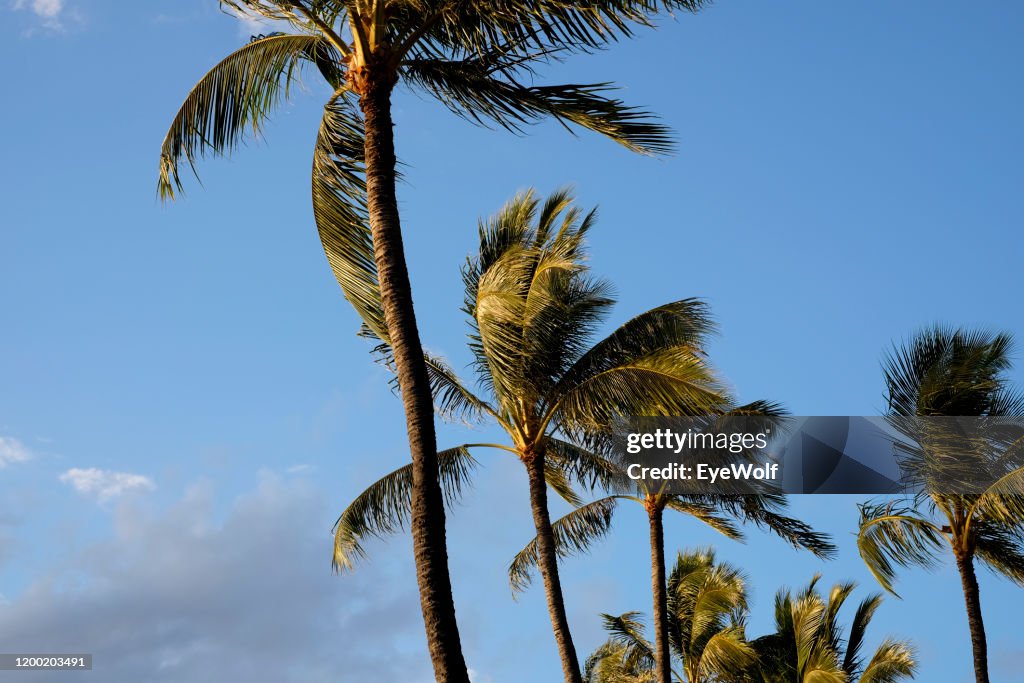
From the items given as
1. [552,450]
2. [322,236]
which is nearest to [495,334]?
[322,236]

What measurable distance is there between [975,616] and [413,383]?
44.3 ft

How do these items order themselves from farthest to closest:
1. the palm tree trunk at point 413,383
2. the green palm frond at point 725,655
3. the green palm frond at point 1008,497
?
the green palm frond at point 725,655 < the green palm frond at point 1008,497 < the palm tree trunk at point 413,383

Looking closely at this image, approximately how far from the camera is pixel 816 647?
95.5ft

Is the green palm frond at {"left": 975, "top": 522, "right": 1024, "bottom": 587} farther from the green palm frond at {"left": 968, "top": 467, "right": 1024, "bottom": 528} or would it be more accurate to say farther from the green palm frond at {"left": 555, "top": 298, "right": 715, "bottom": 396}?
the green palm frond at {"left": 555, "top": 298, "right": 715, "bottom": 396}

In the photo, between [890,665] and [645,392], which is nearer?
[645,392]

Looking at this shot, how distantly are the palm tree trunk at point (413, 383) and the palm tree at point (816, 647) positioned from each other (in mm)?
21142

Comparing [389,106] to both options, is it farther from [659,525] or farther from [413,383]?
[659,525]

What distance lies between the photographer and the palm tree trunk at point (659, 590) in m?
21.2

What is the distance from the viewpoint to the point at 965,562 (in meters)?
18.7

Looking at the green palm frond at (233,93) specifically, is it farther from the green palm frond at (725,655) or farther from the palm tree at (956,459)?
the green palm frond at (725,655)

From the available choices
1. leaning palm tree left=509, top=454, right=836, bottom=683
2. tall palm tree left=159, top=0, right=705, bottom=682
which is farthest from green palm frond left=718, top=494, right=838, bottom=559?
tall palm tree left=159, top=0, right=705, bottom=682

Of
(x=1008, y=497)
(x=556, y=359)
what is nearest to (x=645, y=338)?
(x=556, y=359)

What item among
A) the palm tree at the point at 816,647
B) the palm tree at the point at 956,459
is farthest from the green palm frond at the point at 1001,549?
the palm tree at the point at 816,647

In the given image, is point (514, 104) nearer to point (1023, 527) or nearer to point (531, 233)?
point (531, 233)
